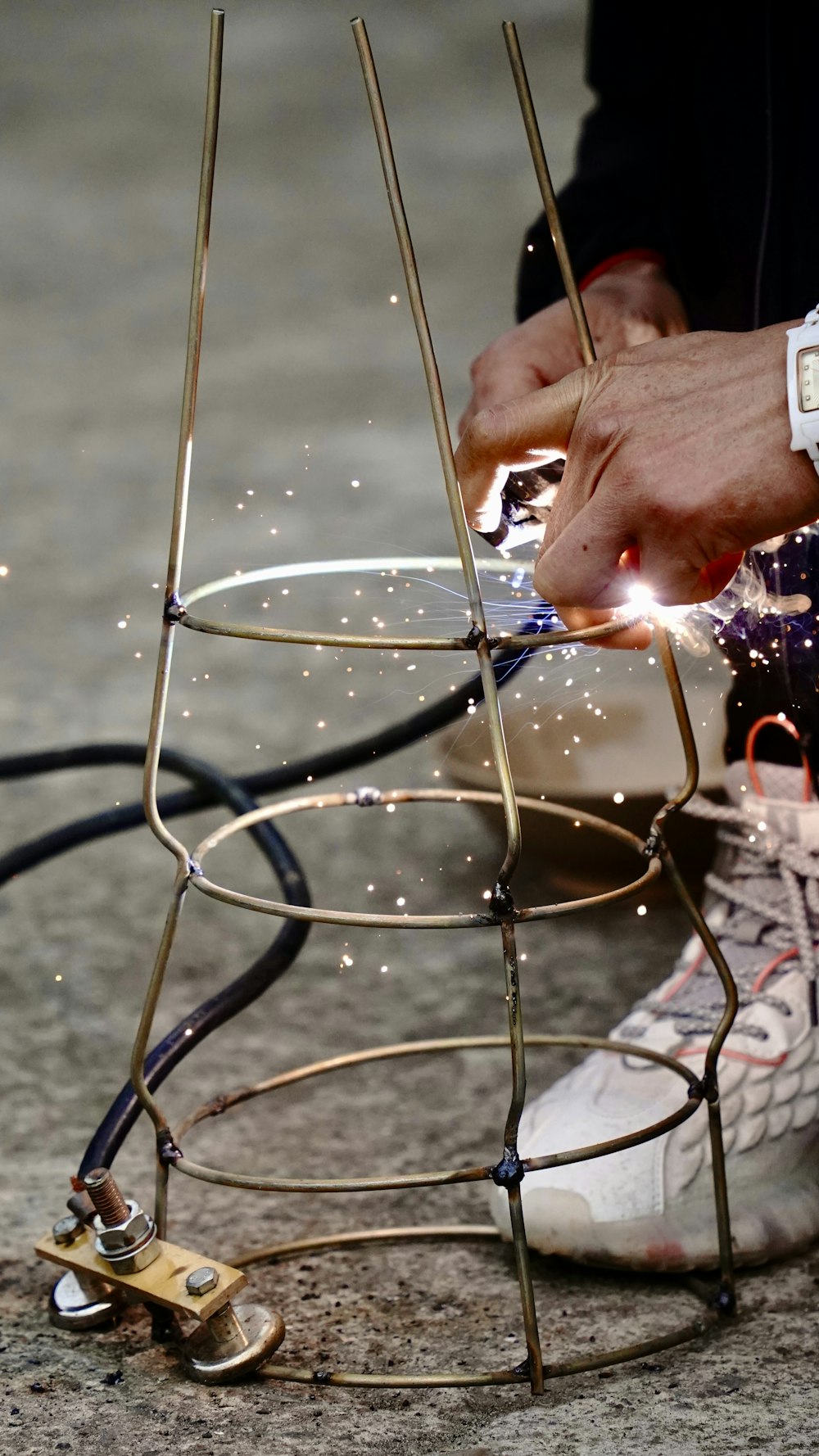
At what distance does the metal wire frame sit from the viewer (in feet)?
A: 1.52

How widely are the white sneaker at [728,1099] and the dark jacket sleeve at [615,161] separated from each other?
1.17ft

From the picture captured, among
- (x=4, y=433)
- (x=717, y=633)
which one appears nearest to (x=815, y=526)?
(x=717, y=633)

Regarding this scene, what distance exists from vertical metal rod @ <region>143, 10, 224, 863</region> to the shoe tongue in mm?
368

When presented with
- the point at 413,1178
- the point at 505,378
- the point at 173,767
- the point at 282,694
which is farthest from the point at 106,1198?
the point at 282,694

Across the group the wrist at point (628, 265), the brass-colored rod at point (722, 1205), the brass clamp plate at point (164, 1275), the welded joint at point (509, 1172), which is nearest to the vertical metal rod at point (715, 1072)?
the brass-colored rod at point (722, 1205)

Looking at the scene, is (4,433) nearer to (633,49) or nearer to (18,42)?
(18,42)

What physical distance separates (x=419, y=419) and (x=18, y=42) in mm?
1767

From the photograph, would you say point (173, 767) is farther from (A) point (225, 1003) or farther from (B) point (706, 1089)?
(B) point (706, 1089)

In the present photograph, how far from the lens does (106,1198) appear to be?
53cm

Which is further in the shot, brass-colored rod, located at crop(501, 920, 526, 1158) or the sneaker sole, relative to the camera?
the sneaker sole

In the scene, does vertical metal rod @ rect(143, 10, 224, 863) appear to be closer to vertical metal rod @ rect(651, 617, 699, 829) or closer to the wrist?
vertical metal rod @ rect(651, 617, 699, 829)

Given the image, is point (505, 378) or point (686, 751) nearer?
point (686, 751)

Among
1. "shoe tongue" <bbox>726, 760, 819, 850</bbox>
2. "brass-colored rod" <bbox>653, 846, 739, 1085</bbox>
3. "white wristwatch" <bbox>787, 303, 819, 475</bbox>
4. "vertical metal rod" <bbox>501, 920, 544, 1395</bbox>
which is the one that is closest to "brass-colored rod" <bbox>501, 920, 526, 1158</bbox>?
"vertical metal rod" <bbox>501, 920, 544, 1395</bbox>

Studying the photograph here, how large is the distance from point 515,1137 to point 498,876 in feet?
0.33
